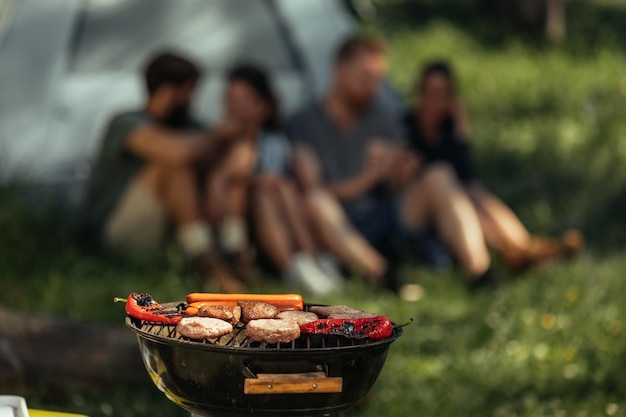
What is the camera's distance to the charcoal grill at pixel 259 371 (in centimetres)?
258

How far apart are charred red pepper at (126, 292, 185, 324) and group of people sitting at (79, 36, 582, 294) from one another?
283cm

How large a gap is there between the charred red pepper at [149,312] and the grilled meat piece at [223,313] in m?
0.05

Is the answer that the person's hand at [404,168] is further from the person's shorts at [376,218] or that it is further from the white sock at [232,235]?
the white sock at [232,235]

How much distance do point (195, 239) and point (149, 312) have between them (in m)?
3.09

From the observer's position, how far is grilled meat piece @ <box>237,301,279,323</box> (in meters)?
2.72

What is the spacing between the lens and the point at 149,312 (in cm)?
271

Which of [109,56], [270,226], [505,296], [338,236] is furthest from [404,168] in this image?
[109,56]

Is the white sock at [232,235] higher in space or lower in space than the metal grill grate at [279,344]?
lower

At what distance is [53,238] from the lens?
5.91 metres

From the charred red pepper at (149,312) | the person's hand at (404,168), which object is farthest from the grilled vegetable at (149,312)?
the person's hand at (404,168)

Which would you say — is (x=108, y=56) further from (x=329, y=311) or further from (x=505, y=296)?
(x=329, y=311)

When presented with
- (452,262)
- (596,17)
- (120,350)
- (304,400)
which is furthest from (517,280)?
(596,17)

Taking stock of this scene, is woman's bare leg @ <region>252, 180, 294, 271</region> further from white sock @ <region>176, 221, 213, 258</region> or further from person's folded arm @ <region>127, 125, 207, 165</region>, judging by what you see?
person's folded arm @ <region>127, 125, 207, 165</region>

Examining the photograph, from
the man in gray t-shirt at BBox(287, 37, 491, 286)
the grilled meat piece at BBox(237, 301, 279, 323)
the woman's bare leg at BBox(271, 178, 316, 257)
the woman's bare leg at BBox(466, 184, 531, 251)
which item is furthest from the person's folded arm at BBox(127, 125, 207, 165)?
the grilled meat piece at BBox(237, 301, 279, 323)
